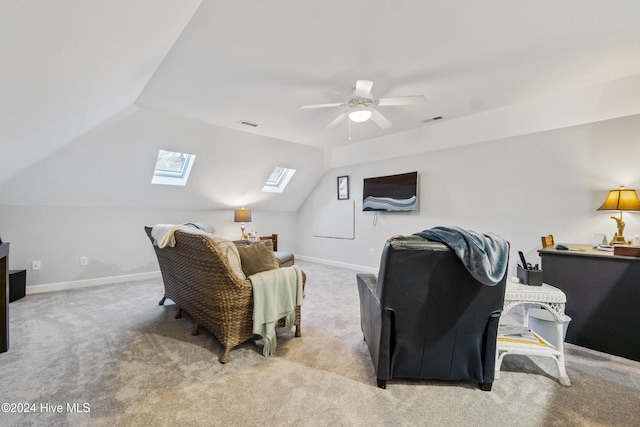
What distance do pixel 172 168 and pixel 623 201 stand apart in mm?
5802

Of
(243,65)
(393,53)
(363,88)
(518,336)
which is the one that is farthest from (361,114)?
(518,336)

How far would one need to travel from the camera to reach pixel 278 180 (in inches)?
243

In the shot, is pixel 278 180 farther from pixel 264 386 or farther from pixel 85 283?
pixel 264 386

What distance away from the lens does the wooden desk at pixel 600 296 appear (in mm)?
2180

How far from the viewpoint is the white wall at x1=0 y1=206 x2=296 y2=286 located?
374 cm

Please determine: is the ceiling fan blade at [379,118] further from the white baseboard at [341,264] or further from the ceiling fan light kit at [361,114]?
the white baseboard at [341,264]

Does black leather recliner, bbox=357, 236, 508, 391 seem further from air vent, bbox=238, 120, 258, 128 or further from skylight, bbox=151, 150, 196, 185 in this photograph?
skylight, bbox=151, 150, 196, 185

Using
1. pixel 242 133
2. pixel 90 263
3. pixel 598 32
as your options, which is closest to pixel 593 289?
pixel 598 32

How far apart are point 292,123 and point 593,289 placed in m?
3.78

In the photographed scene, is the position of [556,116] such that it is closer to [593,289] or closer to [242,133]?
[593,289]

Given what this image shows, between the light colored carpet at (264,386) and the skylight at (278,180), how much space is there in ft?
12.2

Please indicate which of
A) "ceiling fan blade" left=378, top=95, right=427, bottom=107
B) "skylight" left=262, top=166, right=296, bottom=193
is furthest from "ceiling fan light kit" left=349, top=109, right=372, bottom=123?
"skylight" left=262, top=166, right=296, bottom=193

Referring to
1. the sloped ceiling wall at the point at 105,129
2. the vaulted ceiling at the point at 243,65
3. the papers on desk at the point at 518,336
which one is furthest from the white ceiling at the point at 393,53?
the papers on desk at the point at 518,336

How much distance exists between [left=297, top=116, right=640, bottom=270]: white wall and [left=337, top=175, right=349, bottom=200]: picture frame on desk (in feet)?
2.05
